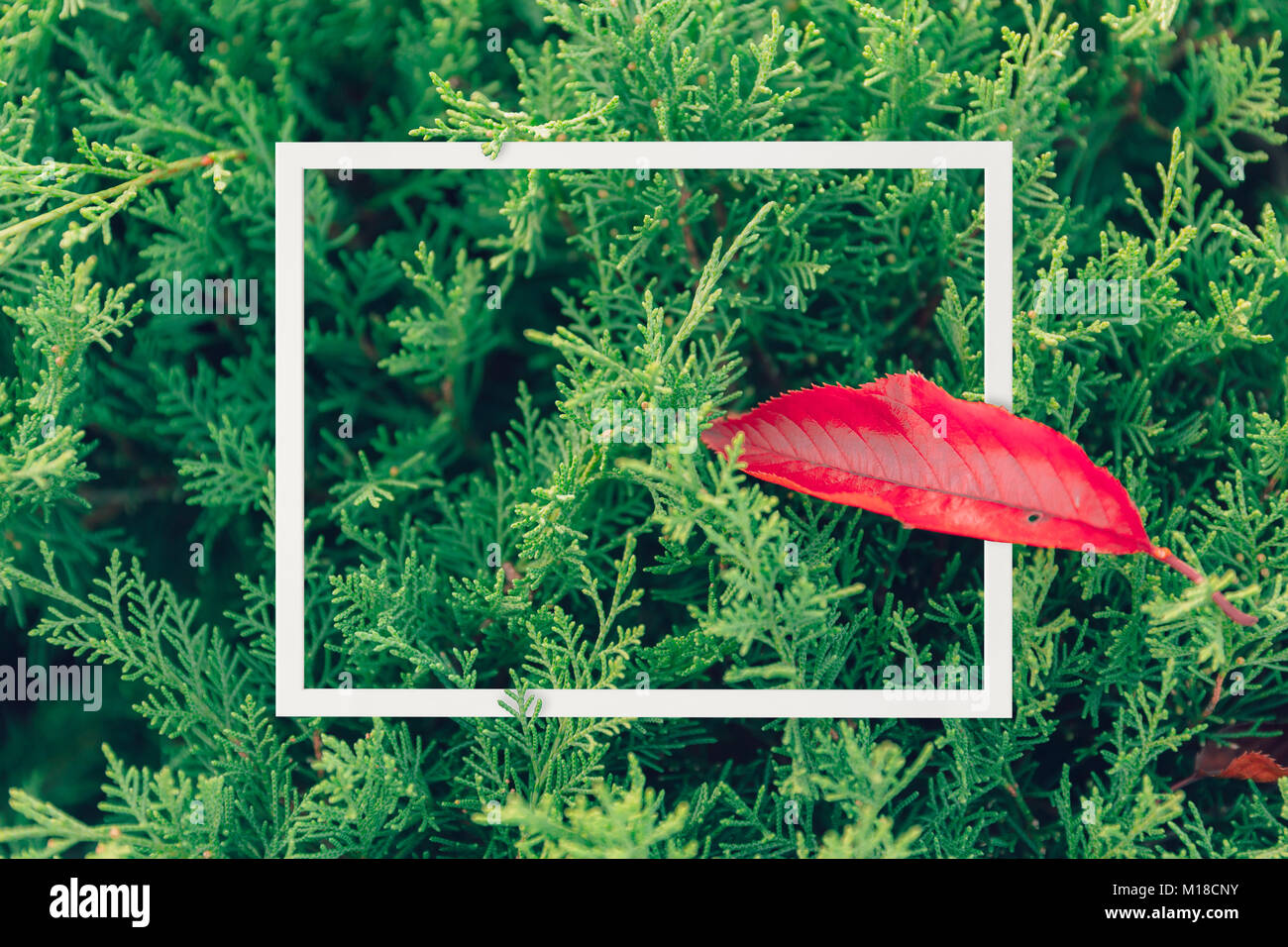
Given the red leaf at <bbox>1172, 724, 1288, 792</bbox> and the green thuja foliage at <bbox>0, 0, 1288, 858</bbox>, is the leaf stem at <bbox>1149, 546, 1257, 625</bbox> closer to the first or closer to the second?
the green thuja foliage at <bbox>0, 0, 1288, 858</bbox>

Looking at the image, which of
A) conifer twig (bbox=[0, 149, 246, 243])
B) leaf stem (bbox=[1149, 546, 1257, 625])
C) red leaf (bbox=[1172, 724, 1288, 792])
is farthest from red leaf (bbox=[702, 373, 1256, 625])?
conifer twig (bbox=[0, 149, 246, 243])

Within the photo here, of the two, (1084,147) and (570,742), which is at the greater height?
(1084,147)

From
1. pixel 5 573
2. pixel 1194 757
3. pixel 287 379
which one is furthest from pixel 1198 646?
pixel 5 573

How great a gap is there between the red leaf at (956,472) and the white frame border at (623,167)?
0.19 ft

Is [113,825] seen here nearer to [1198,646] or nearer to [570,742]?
[570,742]

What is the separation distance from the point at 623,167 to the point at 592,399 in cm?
26

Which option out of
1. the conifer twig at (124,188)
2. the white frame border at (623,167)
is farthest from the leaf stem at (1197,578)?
the conifer twig at (124,188)

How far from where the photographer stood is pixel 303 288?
108cm

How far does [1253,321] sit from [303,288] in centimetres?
109

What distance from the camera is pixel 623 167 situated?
105 cm

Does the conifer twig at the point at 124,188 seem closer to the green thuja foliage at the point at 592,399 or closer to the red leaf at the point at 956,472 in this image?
the green thuja foliage at the point at 592,399

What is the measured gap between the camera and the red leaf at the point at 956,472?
984 millimetres

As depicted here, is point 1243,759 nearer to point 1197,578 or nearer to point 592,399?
point 1197,578

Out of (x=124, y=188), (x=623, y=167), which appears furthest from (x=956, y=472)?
(x=124, y=188)
